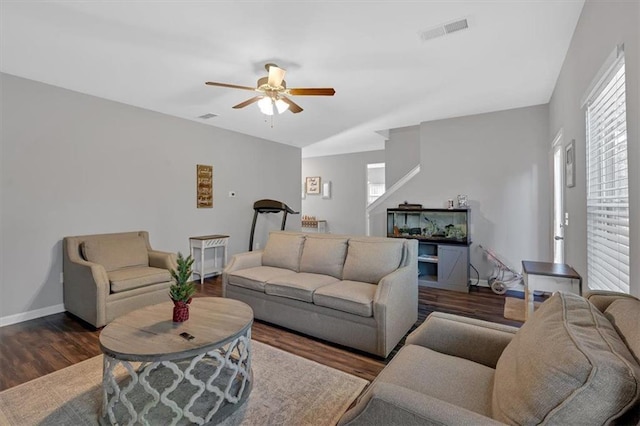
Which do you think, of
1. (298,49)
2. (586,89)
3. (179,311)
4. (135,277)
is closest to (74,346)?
(135,277)

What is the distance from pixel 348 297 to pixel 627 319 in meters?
1.77

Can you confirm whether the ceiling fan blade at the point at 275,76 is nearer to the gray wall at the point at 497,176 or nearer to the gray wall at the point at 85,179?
the gray wall at the point at 85,179

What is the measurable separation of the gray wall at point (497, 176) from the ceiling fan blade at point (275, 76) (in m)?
3.22

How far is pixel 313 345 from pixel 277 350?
0.32m

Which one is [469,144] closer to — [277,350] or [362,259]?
[362,259]

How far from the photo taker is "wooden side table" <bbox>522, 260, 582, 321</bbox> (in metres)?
2.43

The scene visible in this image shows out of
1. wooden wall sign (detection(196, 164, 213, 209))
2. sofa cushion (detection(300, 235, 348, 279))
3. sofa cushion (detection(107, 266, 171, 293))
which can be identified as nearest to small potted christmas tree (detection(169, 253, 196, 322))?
sofa cushion (detection(300, 235, 348, 279))

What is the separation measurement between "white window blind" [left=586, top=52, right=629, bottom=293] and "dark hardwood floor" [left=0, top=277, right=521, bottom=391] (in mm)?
1553

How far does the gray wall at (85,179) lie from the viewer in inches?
128

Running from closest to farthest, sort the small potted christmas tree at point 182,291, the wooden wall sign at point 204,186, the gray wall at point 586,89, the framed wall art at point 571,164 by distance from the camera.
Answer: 1. the gray wall at point 586,89
2. the small potted christmas tree at point 182,291
3. the framed wall art at point 571,164
4. the wooden wall sign at point 204,186

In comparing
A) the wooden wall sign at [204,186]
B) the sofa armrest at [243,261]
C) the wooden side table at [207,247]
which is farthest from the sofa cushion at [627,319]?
the wooden wall sign at [204,186]

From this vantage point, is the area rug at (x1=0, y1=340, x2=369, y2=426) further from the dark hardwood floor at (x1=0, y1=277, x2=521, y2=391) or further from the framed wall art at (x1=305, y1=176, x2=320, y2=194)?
the framed wall art at (x1=305, y1=176, x2=320, y2=194)

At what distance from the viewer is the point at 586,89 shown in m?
2.22

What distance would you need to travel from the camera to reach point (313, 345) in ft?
8.95
